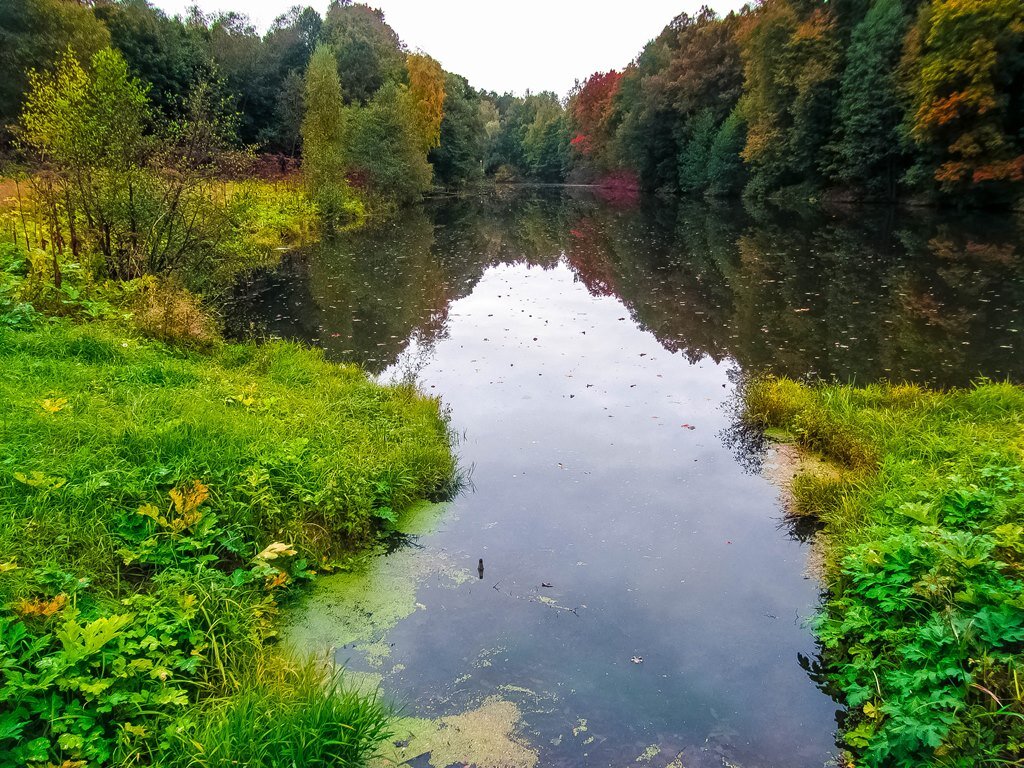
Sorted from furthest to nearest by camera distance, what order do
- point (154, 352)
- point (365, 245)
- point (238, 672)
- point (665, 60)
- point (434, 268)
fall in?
point (665, 60) < point (365, 245) < point (434, 268) < point (154, 352) < point (238, 672)

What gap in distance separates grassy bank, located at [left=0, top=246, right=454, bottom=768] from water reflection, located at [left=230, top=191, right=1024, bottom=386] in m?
3.68

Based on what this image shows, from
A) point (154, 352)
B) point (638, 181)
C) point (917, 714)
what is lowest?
point (917, 714)

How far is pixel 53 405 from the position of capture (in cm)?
495

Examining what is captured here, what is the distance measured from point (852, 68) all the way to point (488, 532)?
3703 cm

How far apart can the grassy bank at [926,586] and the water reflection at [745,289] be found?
3.48 meters

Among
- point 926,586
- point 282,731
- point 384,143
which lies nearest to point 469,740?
point 282,731

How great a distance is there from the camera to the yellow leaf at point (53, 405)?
491 cm

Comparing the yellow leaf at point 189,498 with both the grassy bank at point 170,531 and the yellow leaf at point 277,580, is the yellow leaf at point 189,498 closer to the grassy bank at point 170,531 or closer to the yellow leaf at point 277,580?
the grassy bank at point 170,531

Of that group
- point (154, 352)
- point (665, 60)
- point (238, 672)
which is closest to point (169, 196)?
point (154, 352)

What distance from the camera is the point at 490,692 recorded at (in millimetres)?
3736

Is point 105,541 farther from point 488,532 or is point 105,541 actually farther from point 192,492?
point 488,532

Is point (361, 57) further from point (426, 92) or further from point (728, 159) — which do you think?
point (728, 159)

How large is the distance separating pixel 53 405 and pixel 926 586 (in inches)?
236

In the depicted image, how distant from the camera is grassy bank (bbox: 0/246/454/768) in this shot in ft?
9.63
